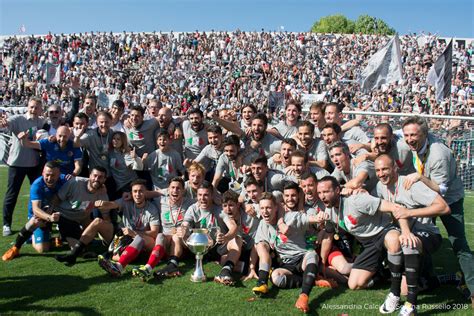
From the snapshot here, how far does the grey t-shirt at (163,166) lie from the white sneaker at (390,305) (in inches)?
145

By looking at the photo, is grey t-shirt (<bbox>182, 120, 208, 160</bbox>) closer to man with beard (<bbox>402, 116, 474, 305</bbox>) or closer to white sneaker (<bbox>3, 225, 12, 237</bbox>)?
white sneaker (<bbox>3, 225, 12, 237</bbox>)

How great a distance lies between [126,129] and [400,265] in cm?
478

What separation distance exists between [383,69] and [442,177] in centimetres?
766

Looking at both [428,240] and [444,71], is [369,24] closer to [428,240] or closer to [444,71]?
[444,71]

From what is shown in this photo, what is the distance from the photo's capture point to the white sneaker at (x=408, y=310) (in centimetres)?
439

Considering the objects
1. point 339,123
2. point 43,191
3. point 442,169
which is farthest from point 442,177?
point 43,191

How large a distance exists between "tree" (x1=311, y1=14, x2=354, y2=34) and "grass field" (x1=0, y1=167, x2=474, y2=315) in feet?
278

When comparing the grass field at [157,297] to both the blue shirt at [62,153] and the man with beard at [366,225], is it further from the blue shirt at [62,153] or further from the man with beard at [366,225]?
the blue shirt at [62,153]

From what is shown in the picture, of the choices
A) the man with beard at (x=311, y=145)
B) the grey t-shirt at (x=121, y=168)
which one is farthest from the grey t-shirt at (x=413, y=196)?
the grey t-shirt at (x=121, y=168)

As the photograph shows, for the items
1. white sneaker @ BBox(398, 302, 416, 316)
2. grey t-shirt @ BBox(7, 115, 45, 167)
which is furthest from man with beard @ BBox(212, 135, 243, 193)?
grey t-shirt @ BBox(7, 115, 45, 167)

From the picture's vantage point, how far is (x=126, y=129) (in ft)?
25.6

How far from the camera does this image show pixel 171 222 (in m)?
6.43

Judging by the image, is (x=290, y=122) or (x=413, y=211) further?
(x=290, y=122)

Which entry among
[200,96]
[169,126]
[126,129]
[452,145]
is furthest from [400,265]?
[200,96]
